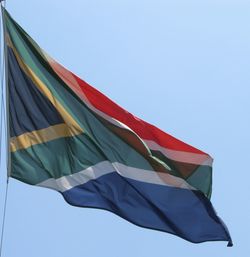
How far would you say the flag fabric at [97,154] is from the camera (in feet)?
58.5

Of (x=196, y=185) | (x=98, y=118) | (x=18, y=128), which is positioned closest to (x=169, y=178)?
(x=196, y=185)

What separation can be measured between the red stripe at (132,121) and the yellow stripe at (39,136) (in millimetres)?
889

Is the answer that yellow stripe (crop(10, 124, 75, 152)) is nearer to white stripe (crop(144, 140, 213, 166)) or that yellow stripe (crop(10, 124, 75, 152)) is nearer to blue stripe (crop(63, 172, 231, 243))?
blue stripe (crop(63, 172, 231, 243))

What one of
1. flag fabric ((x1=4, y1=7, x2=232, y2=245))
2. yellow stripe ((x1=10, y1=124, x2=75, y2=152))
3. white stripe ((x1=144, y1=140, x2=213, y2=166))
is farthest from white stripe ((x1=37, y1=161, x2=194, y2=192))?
yellow stripe ((x1=10, y1=124, x2=75, y2=152))

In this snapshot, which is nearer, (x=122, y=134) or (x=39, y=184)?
(x=39, y=184)

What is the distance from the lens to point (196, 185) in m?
18.9

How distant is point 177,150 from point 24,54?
140 inches

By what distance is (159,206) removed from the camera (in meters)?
18.7

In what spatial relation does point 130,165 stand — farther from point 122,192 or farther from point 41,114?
point 41,114

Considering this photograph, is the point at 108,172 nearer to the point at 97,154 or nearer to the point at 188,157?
the point at 97,154

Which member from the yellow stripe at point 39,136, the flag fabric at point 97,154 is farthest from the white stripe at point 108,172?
the yellow stripe at point 39,136

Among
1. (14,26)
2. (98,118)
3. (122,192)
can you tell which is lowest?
Answer: (122,192)

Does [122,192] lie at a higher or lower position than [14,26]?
lower

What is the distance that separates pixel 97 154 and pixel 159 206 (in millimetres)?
1594
